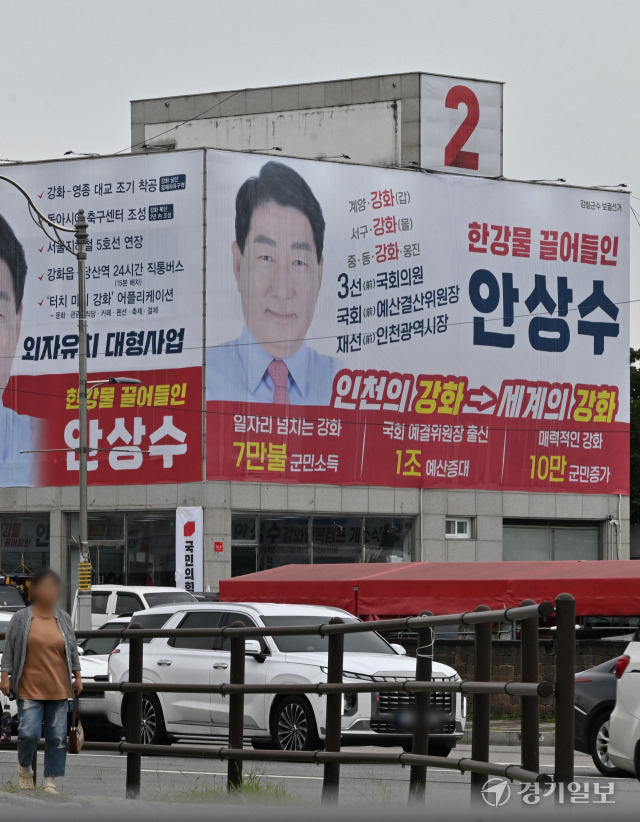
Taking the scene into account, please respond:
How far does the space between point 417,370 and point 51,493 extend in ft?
43.4

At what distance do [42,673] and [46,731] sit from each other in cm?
41

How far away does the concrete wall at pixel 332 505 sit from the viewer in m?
48.7

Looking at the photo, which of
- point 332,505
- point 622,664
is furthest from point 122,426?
point 622,664

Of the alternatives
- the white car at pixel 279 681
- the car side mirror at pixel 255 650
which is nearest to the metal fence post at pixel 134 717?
the white car at pixel 279 681

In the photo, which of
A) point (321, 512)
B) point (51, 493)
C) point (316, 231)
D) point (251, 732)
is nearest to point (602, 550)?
point (321, 512)

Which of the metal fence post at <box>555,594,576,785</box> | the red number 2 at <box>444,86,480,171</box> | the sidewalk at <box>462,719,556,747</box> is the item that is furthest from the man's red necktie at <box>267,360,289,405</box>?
the metal fence post at <box>555,594,576,785</box>

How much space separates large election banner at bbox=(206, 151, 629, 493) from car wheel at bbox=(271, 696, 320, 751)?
33.3 m

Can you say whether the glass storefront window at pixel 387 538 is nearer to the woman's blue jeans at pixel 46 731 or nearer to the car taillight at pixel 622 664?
the car taillight at pixel 622 664

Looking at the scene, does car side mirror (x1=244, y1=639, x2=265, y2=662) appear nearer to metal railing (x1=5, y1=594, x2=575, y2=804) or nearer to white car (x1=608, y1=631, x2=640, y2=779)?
white car (x1=608, y1=631, x2=640, y2=779)

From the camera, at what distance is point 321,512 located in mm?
50438

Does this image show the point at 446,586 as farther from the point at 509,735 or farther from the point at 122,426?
the point at 122,426

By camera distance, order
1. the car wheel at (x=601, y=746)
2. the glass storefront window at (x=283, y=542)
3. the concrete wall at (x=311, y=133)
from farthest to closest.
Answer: the concrete wall at (x=311, y=133) < the glass storefront window at (x=283, y=542) < the car wheel at (x=601, y=746)

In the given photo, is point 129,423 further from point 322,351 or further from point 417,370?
point 417,370

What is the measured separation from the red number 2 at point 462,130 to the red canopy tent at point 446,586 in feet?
84.0
